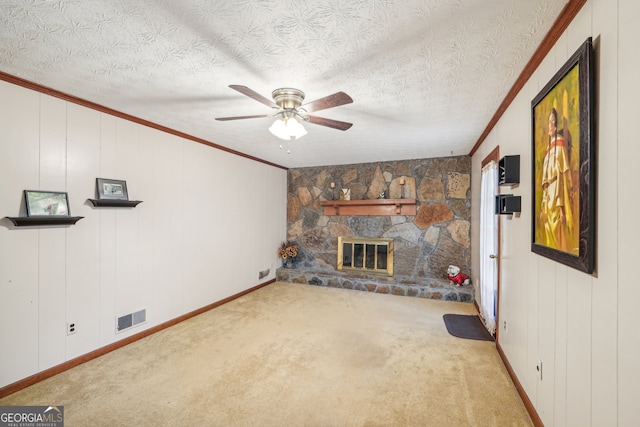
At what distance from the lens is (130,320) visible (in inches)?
110

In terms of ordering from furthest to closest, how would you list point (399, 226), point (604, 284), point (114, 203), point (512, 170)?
point (399, 226)
point (114, 203)
point (512, 170)
point (604, 284)

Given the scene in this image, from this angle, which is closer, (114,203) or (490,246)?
(114,203)

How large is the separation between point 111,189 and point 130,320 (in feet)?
4.46

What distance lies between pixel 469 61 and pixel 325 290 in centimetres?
394

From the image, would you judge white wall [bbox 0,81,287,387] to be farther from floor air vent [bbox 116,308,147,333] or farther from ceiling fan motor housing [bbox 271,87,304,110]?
ceiling fan motor housing [bbox 271,87,304,110]

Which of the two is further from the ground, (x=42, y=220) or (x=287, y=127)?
(x=287, y=127)

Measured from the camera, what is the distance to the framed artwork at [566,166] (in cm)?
109

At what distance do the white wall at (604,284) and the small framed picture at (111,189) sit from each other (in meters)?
3.50

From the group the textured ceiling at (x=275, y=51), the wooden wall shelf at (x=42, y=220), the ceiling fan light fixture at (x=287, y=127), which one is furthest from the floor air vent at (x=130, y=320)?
the ceiling fan light fixture at (x=287, y=127)

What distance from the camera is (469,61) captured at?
1.77 meters

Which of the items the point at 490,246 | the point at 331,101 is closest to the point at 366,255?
the point at 490,246

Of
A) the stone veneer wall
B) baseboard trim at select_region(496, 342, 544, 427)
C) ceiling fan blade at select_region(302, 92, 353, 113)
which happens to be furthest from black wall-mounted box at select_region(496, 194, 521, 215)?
the stone veneer wall

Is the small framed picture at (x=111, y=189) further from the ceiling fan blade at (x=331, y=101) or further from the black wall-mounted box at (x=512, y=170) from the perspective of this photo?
the black wall-mounted box at (x=512, y=170)

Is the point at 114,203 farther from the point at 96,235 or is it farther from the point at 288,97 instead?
the point at 288,97
